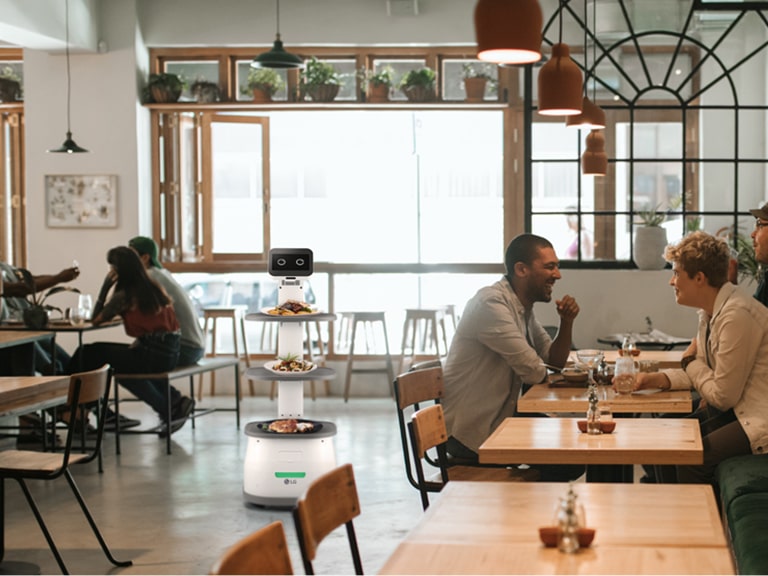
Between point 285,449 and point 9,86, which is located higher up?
point 9,86

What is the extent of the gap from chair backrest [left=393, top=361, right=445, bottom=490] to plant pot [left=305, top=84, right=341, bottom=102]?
6.16 meters

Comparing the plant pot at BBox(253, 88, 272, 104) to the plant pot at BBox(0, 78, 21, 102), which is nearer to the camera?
the plant pot at BBox(253, 88, 272, 104)

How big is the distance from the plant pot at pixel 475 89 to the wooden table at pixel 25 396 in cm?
571

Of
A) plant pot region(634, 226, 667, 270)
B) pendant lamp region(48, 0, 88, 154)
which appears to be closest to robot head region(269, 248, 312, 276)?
plant pot region(634, 226, 667, 270)

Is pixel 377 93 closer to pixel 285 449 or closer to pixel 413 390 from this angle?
pixel 285 449

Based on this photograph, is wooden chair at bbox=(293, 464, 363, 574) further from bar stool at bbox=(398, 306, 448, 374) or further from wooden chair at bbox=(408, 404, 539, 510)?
bar stool at bbox=(398, 306, 448, 374)

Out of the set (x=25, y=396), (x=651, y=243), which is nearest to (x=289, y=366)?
(x=25, y=396)

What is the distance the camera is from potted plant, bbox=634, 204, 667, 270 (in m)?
8.51

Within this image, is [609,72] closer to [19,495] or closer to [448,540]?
[19,495]

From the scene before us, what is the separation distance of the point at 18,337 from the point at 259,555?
518cm

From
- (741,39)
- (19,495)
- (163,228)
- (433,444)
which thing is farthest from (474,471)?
(163,228)

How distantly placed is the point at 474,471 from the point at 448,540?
1979 millimetres

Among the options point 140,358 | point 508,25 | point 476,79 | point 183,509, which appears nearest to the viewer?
point 508,25

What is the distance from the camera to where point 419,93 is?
1025 centimetres
